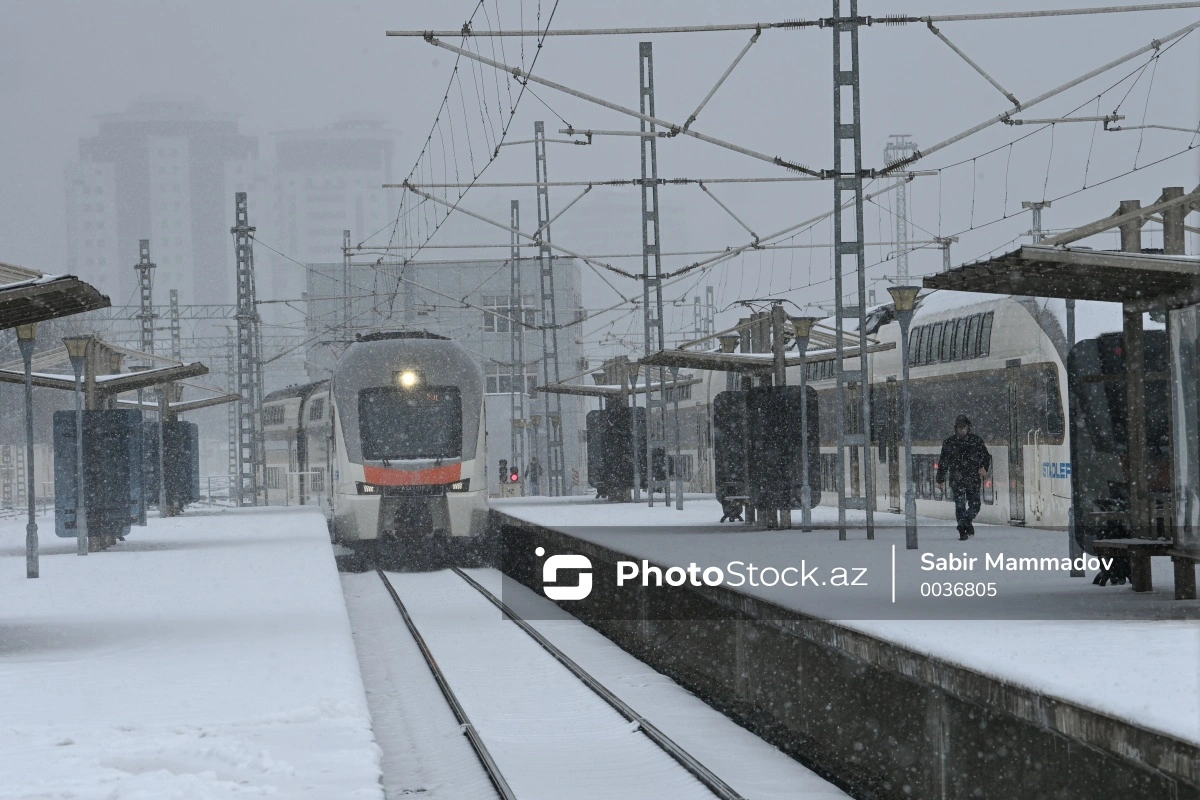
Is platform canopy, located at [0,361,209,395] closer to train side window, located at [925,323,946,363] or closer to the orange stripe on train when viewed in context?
the orange stripe on train

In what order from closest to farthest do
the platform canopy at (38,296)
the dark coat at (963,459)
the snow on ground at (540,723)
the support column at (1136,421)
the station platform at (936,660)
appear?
the station platform at (936,660)
the snow on ground at (540,723)
the support column at (1136,421)
the platform canopy at (38,296)
the dark coat at (963,459)

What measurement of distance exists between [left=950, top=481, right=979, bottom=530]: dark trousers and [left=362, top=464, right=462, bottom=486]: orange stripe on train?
7966mm

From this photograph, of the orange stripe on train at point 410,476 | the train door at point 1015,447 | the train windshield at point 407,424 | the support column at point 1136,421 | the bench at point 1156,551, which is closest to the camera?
the bench at point 1156,551

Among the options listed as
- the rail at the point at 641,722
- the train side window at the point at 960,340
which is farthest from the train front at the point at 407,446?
the train side window at the point at 960,340

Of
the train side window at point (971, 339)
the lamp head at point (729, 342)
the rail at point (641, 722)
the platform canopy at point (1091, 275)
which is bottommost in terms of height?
the rail at point (641, 722)

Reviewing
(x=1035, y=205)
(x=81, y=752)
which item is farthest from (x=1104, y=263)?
(x=1035, y=205)

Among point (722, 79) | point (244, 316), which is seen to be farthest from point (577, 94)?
point (244, 316)

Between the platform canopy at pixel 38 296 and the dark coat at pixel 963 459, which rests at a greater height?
the platform canopy at pixel 38 296

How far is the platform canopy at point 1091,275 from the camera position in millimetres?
9602

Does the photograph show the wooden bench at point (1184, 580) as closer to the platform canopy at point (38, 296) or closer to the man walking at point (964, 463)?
the man walking at point (964, 463)

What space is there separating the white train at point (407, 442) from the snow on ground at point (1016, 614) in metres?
4.58

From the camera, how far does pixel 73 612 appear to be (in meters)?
14.4

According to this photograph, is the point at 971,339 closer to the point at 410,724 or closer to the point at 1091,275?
the point at 1091,275

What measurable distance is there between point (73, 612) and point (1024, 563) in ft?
27.0
